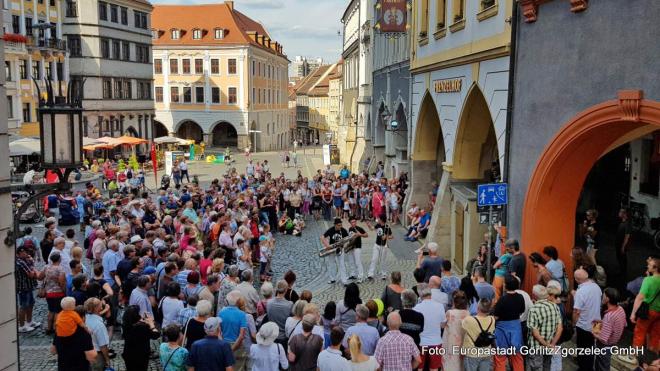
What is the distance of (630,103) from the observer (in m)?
9.02

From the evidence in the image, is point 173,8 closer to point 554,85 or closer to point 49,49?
point 49,49

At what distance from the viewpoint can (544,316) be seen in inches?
338

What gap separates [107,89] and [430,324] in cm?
4909

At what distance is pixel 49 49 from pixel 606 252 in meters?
39.9

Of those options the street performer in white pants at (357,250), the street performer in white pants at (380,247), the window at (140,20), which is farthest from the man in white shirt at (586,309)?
the window at (140,20)

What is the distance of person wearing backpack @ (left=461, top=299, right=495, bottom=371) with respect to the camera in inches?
318

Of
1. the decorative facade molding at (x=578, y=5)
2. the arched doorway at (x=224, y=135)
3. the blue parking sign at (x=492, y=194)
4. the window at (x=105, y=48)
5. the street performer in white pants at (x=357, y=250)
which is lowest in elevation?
the street performer in white pants at (x=357, y=250)

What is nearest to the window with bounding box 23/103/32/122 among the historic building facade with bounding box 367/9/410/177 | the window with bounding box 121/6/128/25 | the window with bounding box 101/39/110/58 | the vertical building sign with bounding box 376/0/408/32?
the window with bounding box 101/39/110/58

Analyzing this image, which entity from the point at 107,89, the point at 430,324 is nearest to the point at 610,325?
the point at 430,324

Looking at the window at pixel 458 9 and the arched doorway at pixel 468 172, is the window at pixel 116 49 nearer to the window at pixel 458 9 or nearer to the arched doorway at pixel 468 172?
the window at pixel 458 9

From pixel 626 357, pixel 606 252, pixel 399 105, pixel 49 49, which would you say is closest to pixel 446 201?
pixel 606 252

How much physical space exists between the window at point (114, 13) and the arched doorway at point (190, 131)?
20843mm

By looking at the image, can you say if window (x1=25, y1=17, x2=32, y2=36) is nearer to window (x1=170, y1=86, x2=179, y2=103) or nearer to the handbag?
window (x1=170, y1=86, x2=179, y2=103)

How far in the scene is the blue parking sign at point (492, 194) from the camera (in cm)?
1188
